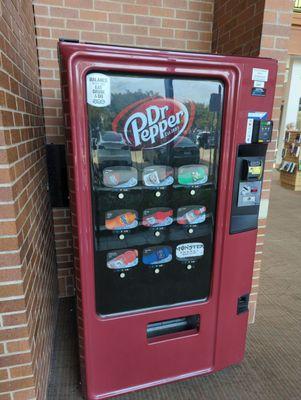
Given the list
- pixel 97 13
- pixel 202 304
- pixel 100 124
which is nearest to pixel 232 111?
pixel 100 124

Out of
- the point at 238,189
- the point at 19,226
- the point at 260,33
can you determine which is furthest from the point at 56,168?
the point at 260,33

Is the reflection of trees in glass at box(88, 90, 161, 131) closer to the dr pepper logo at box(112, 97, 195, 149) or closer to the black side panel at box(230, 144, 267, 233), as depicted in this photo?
the dr pepper logo at box(112, 97, 195, 149)

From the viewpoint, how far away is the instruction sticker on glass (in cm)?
123

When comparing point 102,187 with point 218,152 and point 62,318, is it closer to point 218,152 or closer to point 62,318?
point 218,152

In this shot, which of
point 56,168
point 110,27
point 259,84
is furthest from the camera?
point 110,27

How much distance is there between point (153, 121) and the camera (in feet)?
4.42

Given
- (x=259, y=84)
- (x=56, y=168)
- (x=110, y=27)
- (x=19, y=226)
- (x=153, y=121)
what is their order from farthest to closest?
(x=110, y=27) → (x=56, y=168) → (x=259, y=84) → (x=153, y=121) → (x=19, y=226)

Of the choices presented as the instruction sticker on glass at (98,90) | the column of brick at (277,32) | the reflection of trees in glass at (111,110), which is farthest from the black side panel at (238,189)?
the instruction sticker on glass at (98,90)

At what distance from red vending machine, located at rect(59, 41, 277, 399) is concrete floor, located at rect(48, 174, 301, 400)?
0.35ft

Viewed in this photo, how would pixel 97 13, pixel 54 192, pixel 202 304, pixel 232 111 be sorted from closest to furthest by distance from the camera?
1. pixel 232 111
2. pixel 202 304
3. pixel 54 192
4. pixel 97 13

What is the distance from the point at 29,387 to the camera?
134 centimetres

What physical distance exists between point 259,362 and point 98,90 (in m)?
1.98

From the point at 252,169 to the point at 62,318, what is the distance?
1.90m

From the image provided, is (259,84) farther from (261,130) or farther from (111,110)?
(111,110)
